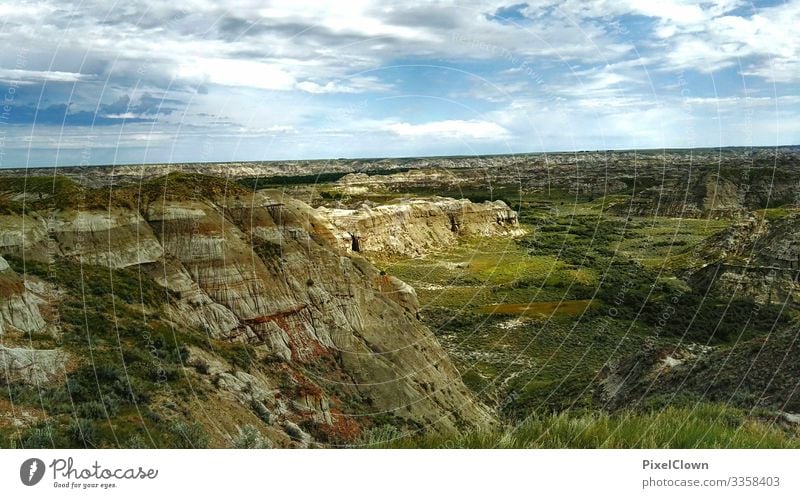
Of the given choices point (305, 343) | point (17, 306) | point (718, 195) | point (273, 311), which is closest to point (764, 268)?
point (305, 343)

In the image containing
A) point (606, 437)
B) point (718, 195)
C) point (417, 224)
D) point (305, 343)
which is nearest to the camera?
point (606, 437)

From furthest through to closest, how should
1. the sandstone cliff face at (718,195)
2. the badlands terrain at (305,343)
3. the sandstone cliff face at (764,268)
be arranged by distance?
1. the sandstone cliff face at (718,195)
2. the sandstone cliff face at (764,268)
3. the badlands terrain at (305,343)

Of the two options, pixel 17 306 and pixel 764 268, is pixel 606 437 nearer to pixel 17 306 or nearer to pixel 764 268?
pixel 17 306

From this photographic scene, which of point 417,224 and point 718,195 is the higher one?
point 718,195

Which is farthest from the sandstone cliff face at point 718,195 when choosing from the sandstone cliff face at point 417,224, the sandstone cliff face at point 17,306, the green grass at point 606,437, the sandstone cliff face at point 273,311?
the green grass at point 606,437

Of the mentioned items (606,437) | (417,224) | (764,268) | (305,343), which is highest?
(606,437)

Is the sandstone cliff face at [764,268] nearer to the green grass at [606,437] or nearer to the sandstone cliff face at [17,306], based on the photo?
the green grass at [606,437]
